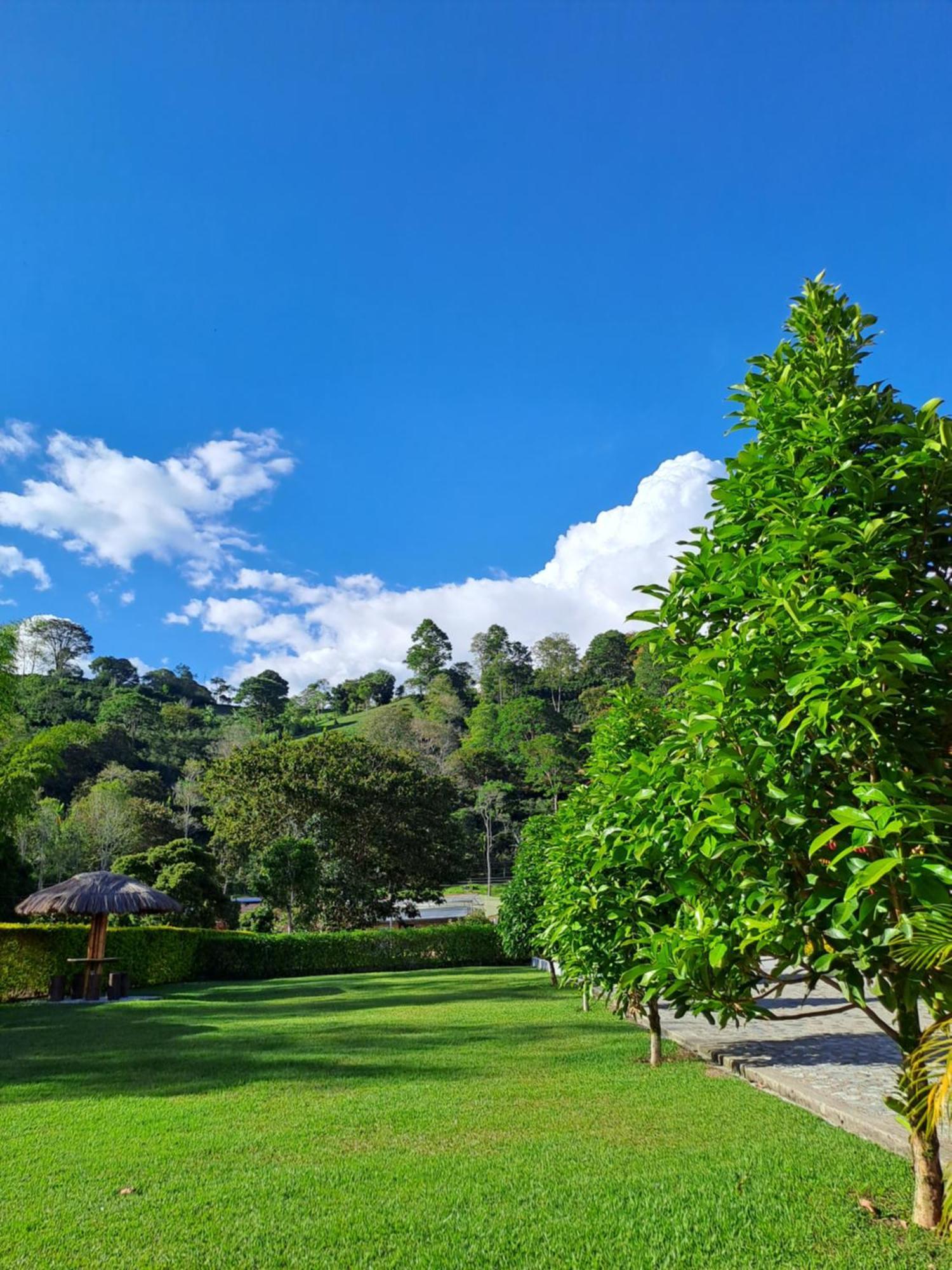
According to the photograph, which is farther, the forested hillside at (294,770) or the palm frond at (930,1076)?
the forested hillside at (294,770)

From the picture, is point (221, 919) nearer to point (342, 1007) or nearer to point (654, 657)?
point (342, 1007)

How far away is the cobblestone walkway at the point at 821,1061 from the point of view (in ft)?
18.2

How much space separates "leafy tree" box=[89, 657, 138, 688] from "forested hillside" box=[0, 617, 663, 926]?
261mm

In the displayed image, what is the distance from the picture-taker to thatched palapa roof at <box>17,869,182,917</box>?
13.9m

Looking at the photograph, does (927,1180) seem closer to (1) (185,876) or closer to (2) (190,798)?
(1) (185,876)

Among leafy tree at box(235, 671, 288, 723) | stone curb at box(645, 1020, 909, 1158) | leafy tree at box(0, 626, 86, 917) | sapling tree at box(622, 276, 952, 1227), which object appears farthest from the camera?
leafy tree at box(235, 671, 288, 723)

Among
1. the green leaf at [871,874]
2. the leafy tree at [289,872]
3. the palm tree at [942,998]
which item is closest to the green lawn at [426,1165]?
the palm tree at [942,998]

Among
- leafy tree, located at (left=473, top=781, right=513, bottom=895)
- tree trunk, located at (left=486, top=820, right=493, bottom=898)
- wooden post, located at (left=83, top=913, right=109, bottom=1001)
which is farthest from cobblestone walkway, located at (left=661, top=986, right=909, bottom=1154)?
leafy tree, located at (left=473, top=781, right=513, bottom=895)

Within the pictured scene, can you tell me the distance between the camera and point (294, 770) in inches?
1066

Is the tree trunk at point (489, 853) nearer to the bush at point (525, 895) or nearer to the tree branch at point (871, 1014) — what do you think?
the bush at point (525, 895)

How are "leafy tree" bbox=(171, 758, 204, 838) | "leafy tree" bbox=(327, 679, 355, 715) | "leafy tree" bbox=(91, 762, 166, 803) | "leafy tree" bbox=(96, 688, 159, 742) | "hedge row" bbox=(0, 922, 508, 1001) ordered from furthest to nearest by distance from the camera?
"leafy tree" bbox=(327, 679, 355, 715) < "leafy tree" bbox=(96, 688, 159, 742) < "leafy tree" bbox=(171, 758, 204, 838) < "leafy tree" bbox=(91, 762, 166, 803) < "hedge row" bbox=(0, 922, 508, 1001)

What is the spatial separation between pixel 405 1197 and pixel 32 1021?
408 inches

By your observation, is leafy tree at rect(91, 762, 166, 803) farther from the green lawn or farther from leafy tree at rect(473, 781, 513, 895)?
the green lawn

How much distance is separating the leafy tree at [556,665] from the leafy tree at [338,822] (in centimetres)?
4775
